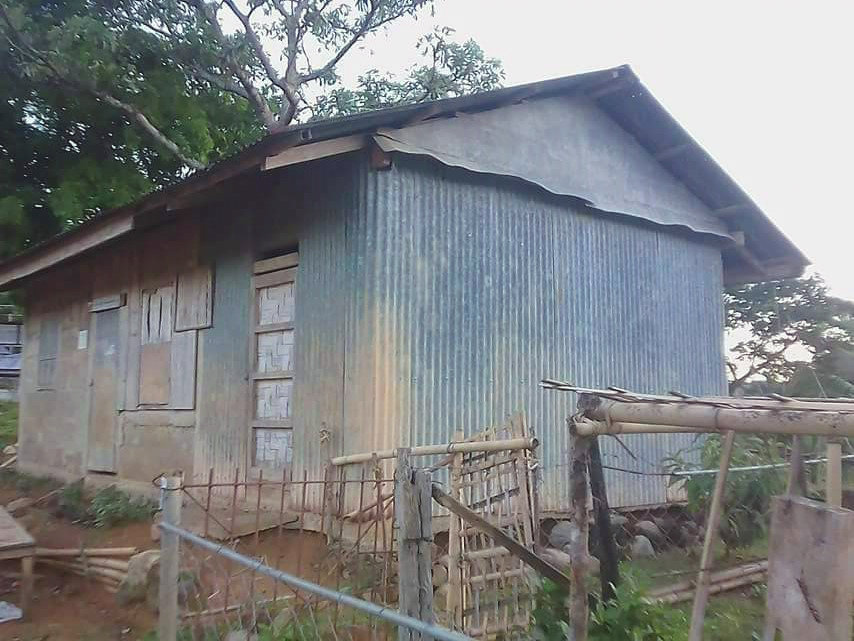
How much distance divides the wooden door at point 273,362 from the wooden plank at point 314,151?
1.49 m

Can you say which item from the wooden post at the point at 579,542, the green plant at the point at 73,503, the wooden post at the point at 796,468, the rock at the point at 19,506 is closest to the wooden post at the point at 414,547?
the wooden post at the point at 579,542

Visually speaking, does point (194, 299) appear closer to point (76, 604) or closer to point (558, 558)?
point (76, 604)

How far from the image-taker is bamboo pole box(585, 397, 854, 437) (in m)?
2.24

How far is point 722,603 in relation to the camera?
228 inches

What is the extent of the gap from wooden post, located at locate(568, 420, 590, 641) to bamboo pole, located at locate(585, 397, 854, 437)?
15 centimetres

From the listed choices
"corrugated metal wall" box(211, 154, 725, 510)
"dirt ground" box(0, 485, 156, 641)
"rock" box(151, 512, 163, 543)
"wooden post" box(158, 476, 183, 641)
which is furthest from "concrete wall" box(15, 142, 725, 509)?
"wooden post" box(158, 476, 183, 641)

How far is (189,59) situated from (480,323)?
1280 centimetres

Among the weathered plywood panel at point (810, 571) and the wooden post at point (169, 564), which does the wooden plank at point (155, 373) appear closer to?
the wooden post at point (169, 564)

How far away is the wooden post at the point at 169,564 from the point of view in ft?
13.1

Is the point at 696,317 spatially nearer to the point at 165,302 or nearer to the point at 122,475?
the point at 165,302

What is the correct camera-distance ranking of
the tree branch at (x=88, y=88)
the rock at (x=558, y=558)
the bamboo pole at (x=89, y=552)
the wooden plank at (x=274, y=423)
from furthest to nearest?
the tree branch at (x=88, y=88)
the wooden plank at (x=274, y=423)
the bamboo pole at (x=89, y=552)
the rock at (x=558, y=558)

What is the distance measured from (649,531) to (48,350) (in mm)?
9927

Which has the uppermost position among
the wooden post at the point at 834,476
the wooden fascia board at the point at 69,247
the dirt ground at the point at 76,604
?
the wooden fascia board at the point at 69,247

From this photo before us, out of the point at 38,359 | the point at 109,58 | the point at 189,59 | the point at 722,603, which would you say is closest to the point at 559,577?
the point at 722,603
